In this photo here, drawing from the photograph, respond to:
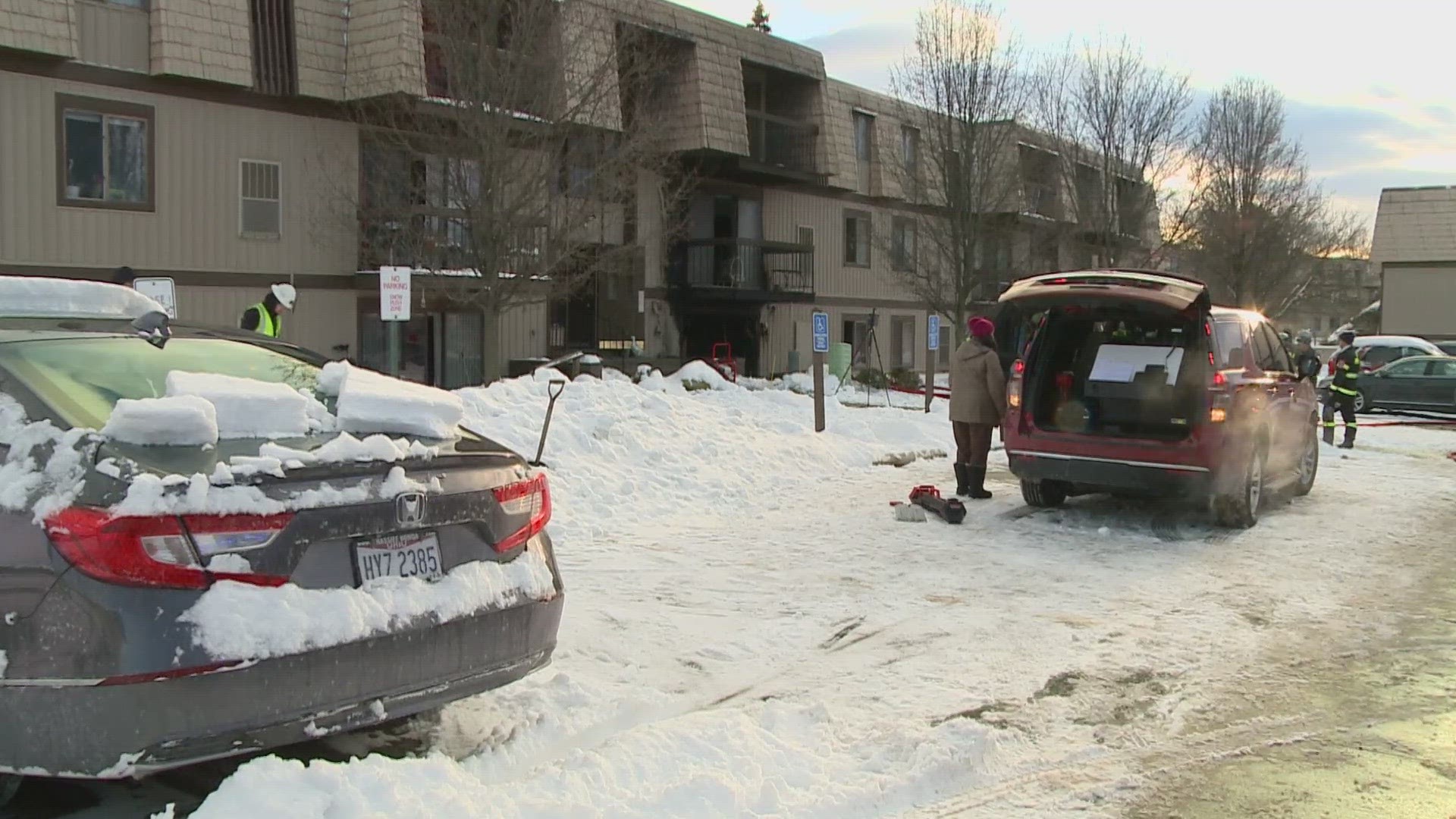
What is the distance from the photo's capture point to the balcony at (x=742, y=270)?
Result: 27.3 m

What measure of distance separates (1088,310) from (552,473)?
4.79 metres

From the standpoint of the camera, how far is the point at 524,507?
4457mm

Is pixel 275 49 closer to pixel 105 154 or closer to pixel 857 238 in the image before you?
pixel 105 154

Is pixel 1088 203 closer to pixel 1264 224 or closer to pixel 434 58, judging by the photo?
pixel 1264 224

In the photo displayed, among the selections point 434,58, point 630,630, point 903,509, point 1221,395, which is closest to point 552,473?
point 903,509

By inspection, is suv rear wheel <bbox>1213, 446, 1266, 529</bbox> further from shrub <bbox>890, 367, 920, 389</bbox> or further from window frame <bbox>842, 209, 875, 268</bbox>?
window frame <bbox>842, 209, 875, 268</bbox>

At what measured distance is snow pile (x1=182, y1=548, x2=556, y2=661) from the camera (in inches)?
133

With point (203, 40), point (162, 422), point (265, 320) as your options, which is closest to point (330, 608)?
point (162, 422)

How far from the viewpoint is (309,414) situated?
4.14 meters

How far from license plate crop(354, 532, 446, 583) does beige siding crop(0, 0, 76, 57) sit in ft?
50.8

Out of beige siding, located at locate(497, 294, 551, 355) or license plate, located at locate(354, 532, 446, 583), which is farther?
beige siding, located at locate(497, 294, 551, 355)

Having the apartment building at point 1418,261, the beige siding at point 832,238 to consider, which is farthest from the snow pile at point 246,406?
the apartment building at point 1418,261

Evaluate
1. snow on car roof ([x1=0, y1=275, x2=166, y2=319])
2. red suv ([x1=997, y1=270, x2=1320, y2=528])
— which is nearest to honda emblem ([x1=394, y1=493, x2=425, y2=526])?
snow on car roof ([x1=0, y1=275, x2=166, y2=319])

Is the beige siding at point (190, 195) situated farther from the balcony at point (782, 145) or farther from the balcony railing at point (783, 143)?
the balcony railing at point (783, 143)
